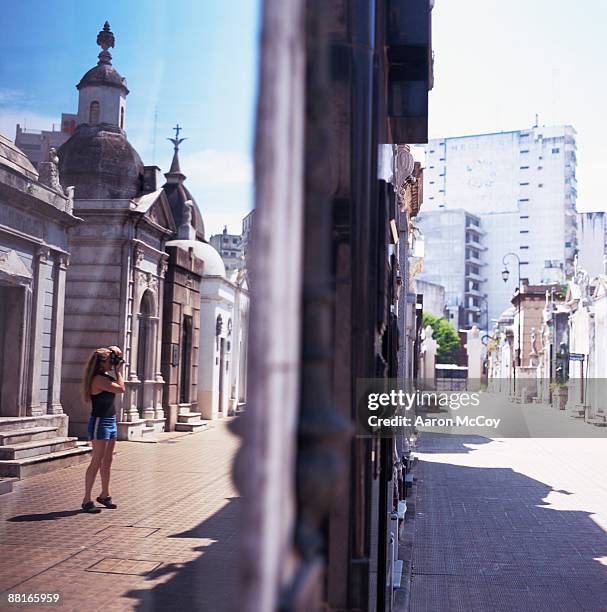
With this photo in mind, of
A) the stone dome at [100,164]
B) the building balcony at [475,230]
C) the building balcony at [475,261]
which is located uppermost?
the building balcony at [475,230]

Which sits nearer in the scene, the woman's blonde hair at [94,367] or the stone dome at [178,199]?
the woman's blonde hair at [94,367]

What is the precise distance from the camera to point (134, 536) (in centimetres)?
583

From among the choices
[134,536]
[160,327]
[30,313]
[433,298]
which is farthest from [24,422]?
[433,298]

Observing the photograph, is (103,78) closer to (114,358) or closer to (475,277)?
(114,358)

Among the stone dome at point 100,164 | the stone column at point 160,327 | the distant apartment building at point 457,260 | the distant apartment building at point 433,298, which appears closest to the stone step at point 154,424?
the stone column at point 160,327

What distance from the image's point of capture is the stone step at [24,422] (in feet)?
23.7

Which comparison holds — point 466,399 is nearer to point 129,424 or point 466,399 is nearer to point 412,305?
point 412,305

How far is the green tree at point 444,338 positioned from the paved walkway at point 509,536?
55.0 meters

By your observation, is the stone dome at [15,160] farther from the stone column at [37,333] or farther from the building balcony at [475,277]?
the building balcony at [475,277]

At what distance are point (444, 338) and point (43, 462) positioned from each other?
65.4m

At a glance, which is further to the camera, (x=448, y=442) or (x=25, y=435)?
(x=448, y=442)

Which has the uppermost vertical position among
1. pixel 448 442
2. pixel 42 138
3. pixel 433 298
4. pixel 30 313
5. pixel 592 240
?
pixel 592 240

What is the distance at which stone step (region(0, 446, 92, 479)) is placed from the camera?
21.6 ft

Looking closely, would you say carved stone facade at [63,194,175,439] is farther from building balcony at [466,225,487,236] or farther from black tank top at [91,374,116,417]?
building balcony at [466,225,487,236]
